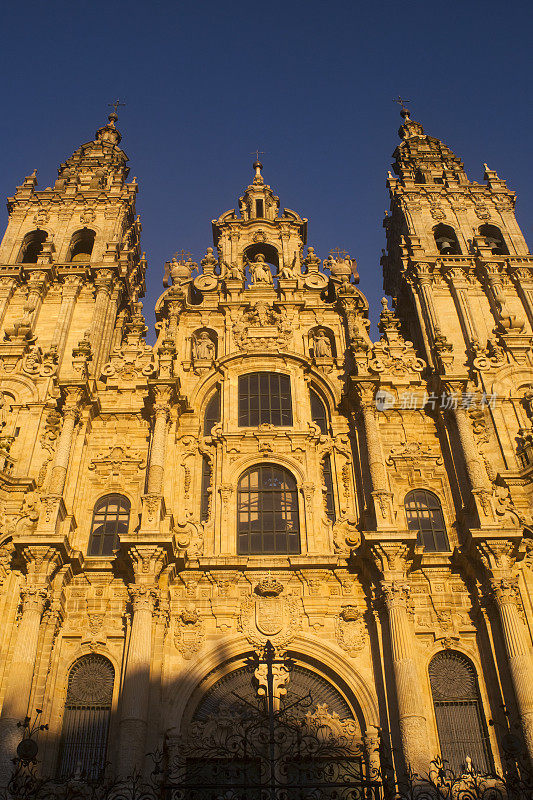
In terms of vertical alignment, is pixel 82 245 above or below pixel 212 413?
above

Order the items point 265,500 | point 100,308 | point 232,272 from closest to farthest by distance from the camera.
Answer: point 265,500 → point 100,308 → point 232,272

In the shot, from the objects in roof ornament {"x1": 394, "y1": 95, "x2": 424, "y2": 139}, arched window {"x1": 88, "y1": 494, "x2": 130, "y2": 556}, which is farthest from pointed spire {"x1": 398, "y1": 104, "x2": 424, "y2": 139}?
arched window {"x1": 88, "y1": 494, "x2": 130, "y2": 556}

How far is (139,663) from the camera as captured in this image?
647 inches

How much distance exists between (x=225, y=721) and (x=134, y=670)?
2441 millimetres

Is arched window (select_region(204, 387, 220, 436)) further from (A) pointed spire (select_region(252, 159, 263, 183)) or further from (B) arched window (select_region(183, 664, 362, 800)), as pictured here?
(A) pointed spire (select_region(252, 159, 263, 183))

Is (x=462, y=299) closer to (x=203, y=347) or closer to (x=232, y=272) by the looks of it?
(x=232, y=272)

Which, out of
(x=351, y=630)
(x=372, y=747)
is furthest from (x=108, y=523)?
(x=372, y=747)

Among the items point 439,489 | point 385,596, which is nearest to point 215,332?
point 439,489

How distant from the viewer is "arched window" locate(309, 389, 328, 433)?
2295 centimetres

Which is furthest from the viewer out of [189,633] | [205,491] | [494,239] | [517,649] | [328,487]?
[494,239]

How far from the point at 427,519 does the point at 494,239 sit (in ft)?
47.5

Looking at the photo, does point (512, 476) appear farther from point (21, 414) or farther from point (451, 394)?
point (21, 414)

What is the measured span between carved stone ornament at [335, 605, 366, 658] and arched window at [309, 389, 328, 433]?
6.05 meters

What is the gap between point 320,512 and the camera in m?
20.4
